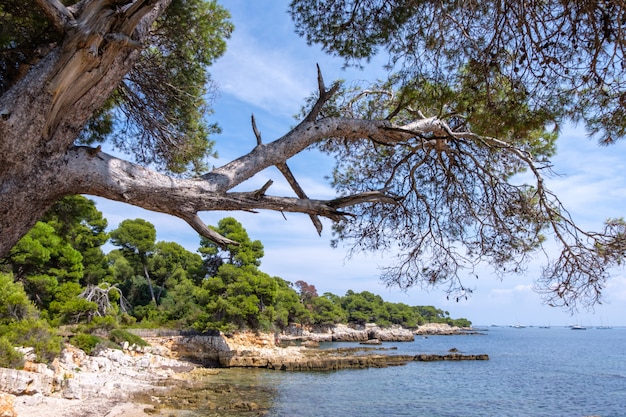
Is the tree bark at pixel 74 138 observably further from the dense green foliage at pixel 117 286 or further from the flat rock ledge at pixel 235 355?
the flat rock ledge at pixel 235 355

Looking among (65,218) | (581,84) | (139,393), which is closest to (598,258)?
(581,84)

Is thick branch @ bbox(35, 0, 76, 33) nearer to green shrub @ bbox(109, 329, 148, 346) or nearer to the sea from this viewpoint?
the sea

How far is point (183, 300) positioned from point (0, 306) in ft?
61.9

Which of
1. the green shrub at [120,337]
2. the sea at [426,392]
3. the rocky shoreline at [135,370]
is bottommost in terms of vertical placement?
the sea at [426,392]

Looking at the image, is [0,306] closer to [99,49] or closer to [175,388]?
[175,388]

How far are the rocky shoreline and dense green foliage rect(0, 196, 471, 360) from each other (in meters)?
0.66

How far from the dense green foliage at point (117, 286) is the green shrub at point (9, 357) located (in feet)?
0.07

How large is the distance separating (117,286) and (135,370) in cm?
1586

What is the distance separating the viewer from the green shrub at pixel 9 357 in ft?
31.3

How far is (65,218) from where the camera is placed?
646 centimetres

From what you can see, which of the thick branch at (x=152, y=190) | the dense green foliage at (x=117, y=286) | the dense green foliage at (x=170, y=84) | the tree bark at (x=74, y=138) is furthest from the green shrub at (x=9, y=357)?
the thick branch at (x=152, y=190)

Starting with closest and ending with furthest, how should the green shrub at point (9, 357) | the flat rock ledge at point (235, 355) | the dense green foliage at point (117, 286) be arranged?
the green shrub at point (9, 357), the dense green foliage at point (117, 286), the flat rock ledge at point (235, 355)

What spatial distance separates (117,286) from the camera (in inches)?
1253

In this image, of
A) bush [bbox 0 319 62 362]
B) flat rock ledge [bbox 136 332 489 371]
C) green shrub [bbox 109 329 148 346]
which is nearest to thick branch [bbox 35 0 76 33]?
bush [bbox 0 319 62 362]
